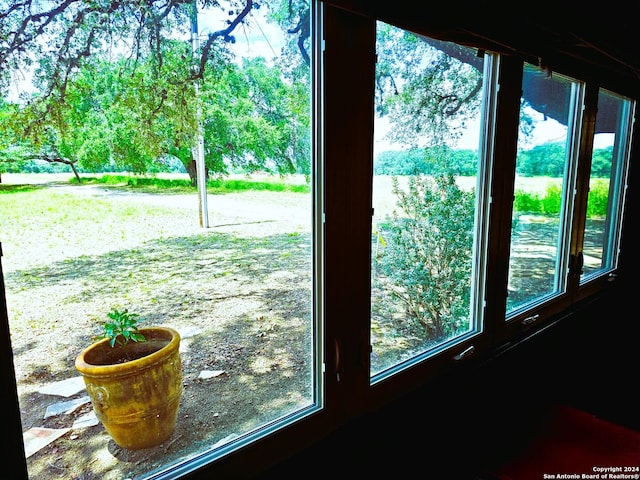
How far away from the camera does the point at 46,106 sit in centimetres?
73

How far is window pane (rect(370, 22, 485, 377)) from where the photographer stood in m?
1.31

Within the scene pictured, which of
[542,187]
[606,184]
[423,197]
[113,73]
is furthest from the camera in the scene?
[606,184]

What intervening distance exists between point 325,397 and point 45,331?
734 mm

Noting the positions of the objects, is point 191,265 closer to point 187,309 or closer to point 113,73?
point 187,309

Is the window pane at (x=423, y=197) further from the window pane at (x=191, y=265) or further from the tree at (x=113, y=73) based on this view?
the tree at (x=113, y=73)

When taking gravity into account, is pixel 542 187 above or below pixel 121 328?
above

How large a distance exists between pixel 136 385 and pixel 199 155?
0.55 metres

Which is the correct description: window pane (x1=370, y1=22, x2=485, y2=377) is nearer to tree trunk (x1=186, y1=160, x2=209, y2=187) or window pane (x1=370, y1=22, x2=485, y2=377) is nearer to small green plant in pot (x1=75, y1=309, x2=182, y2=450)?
tree trunk (x1=186, y1=160, x2=209, y2=187)

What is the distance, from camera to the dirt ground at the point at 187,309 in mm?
770

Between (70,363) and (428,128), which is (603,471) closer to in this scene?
(428,128)

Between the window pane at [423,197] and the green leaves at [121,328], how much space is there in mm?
726

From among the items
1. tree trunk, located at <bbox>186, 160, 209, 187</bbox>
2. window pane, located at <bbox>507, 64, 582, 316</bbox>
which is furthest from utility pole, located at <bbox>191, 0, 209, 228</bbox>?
window pane, located at <bbox>507, 64, 582, 316</bbox>

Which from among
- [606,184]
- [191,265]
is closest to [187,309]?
[191,265]

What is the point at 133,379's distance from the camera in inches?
33.3
